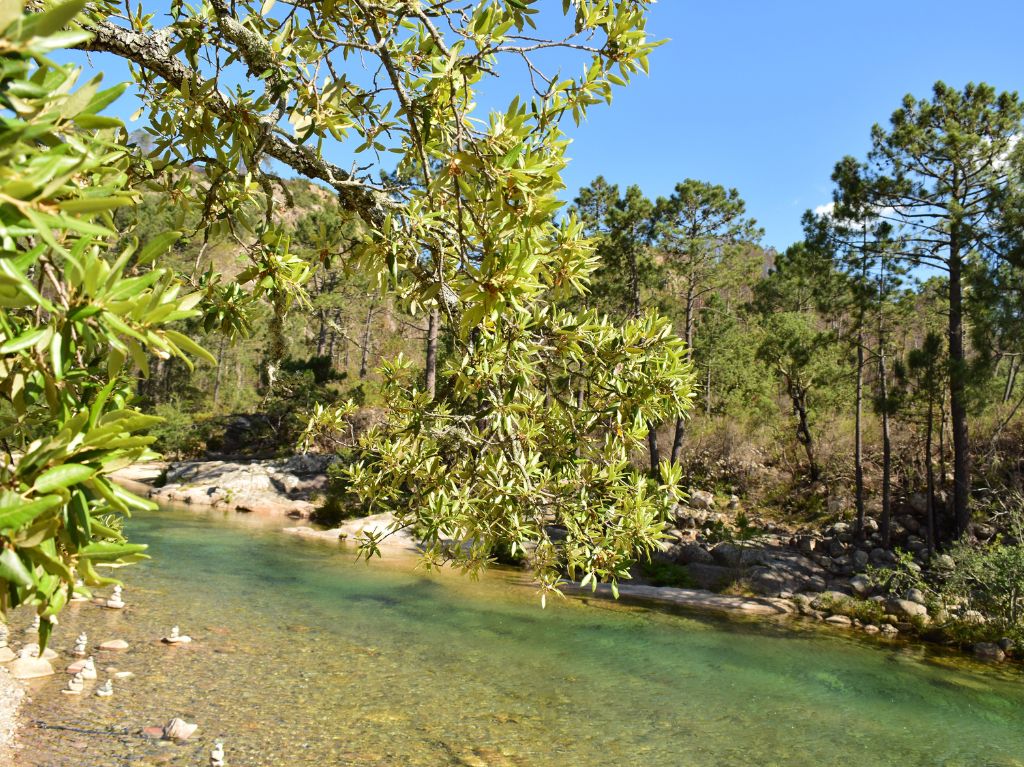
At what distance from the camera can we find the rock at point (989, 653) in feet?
34.2

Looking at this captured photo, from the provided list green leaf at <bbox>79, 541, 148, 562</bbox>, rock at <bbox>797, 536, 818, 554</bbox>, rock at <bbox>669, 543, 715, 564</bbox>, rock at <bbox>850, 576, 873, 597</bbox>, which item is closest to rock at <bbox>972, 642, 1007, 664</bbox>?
rock at <bbox>850, 576, 873, 597</bbox>

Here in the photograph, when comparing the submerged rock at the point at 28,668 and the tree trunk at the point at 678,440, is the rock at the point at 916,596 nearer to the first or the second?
the tree trunk at the point at 678,440

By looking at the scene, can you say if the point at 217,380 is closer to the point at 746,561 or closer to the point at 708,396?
the point at 708,396

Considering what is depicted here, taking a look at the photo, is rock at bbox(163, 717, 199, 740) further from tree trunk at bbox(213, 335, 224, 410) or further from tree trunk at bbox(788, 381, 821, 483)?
Result: tree trunk at bbox(213, 335, 224, 410)

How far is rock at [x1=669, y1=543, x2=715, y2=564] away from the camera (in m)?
15.6

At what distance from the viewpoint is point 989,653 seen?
10523 mm

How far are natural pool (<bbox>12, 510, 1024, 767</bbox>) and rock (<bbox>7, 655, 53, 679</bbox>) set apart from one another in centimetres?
14

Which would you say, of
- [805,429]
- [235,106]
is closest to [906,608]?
[805,429]

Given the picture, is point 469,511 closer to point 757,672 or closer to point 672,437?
point 757,672

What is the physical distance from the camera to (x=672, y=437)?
79.8ft

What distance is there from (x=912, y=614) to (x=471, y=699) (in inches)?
351

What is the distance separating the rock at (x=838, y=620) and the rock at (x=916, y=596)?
1.23 meters

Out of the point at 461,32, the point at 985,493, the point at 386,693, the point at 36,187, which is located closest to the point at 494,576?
the point at 386,693

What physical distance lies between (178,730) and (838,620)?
36.1 feet
